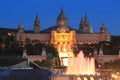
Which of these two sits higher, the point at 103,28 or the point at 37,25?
the point at 37,25

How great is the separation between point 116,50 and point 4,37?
33.3 metres

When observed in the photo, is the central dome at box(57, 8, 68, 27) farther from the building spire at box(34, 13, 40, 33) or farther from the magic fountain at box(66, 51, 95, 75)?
the magic fountain at box(66, 51, 95, 75)

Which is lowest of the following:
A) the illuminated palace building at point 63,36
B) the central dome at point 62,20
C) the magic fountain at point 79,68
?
the magic fountain at point 79,68

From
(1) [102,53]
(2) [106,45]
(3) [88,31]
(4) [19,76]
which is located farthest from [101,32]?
(4) [19,76]

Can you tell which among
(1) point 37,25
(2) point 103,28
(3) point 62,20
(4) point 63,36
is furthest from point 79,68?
(1) point 37,25

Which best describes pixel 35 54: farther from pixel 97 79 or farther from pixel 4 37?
pixel 97 79

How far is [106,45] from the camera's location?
391 feet

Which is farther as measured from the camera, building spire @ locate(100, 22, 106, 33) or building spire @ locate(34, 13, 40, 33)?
building spire @ locate(34, 13, 40, 33)

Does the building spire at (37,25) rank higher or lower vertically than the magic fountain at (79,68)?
higher

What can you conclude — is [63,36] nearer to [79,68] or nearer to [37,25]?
[37,25]

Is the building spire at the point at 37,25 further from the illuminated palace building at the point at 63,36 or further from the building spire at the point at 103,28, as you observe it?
the building spire at the point at 103,28

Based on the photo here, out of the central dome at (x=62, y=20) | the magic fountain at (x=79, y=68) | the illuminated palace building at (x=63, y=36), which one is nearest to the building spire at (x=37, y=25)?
the illuminated palace building at (x=63, y=36)

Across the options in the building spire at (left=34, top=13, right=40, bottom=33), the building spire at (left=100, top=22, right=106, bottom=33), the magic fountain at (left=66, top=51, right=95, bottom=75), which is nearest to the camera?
the magic fountain at (left=66, top=51, right=95, bottom=75)

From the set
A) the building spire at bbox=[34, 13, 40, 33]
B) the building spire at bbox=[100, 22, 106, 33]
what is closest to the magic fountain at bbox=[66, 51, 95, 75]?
the building spire at bbox=[100, 22, 106, 33]
